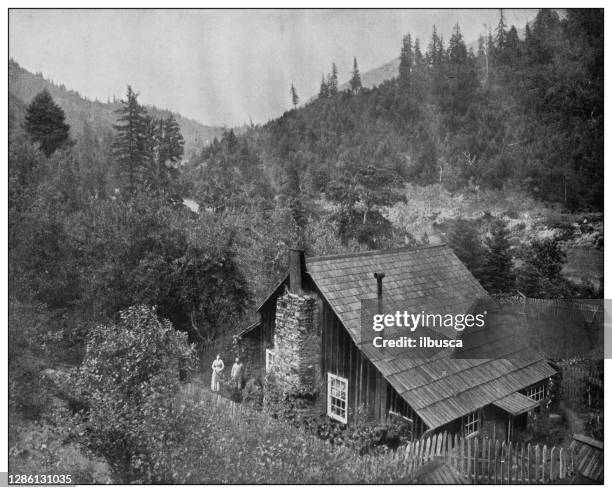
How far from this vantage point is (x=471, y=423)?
8.27 meters

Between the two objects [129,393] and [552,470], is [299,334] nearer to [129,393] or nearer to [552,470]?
[129,393]

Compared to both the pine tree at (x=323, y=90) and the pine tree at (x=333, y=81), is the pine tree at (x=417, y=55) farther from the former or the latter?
the pine tree at (x=323, y=90)

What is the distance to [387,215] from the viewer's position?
10.9 meters

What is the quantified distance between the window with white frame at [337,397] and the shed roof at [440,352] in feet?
3.56

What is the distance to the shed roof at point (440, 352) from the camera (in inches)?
309

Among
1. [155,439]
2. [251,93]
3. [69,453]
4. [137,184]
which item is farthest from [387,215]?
[69,453]

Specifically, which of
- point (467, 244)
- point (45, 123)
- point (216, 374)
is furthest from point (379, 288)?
point (45, 123)

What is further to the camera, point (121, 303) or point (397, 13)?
point (121, 303)

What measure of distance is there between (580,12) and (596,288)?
4793mm

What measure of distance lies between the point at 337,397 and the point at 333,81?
20.8ft

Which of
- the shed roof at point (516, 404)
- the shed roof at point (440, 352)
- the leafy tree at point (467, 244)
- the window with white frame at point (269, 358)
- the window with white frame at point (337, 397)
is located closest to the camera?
the shed roof at point (440, 352)

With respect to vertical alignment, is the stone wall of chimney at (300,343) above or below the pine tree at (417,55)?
below

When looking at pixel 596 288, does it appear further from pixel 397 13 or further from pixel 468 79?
pixel 397 13

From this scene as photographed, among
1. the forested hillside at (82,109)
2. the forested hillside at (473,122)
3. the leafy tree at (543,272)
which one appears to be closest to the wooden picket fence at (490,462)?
the leafy tree at (543,272)
